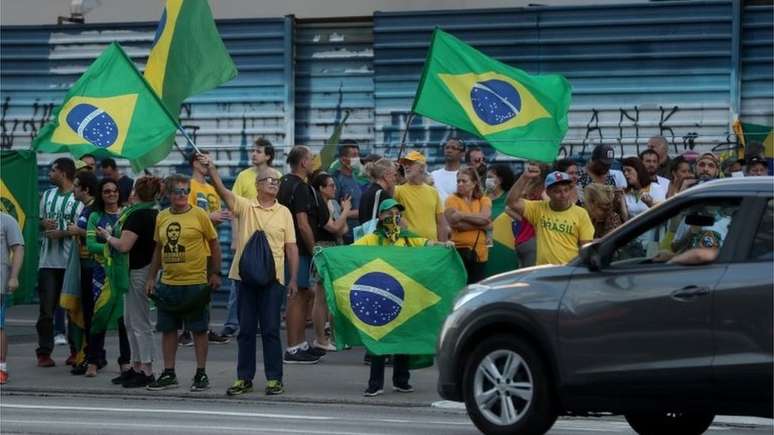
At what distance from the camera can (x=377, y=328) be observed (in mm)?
14117

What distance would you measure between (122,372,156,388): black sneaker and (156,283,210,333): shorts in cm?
51

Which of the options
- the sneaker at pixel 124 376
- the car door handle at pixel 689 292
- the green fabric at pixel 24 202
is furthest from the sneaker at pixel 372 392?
the car door handle at pixel 689 292

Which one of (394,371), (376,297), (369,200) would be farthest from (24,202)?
(394,371)

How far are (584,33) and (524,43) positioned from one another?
28.6 inches

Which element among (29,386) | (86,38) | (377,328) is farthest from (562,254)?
(86,38)

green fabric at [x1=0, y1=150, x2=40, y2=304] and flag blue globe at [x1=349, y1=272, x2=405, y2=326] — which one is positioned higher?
green fabric at [x1=0, y1=150, x2=40, y2=304]

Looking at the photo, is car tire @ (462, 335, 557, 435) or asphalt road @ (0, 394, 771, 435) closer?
car tire @ (462, 335, 557, 435)

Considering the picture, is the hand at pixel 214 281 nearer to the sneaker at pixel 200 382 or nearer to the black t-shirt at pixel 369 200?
the sneaker at pixel 200 382

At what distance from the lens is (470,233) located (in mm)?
15234

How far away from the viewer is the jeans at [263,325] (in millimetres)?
13898

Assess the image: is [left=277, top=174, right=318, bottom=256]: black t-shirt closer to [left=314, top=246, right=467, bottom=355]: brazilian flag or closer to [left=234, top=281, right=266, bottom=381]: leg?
[left=314, top=246, right=467, bottom=355]: brazilian flag

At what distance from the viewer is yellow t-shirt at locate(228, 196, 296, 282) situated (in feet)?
45.8

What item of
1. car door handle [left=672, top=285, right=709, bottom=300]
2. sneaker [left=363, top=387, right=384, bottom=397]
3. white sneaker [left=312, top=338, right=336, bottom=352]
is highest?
car door handle [left=672, top=285, right=709, bottom=300]

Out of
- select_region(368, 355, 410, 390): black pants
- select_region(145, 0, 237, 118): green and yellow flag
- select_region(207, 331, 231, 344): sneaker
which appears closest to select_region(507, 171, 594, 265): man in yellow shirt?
select_region(368, 355, 410, 390): black pants
